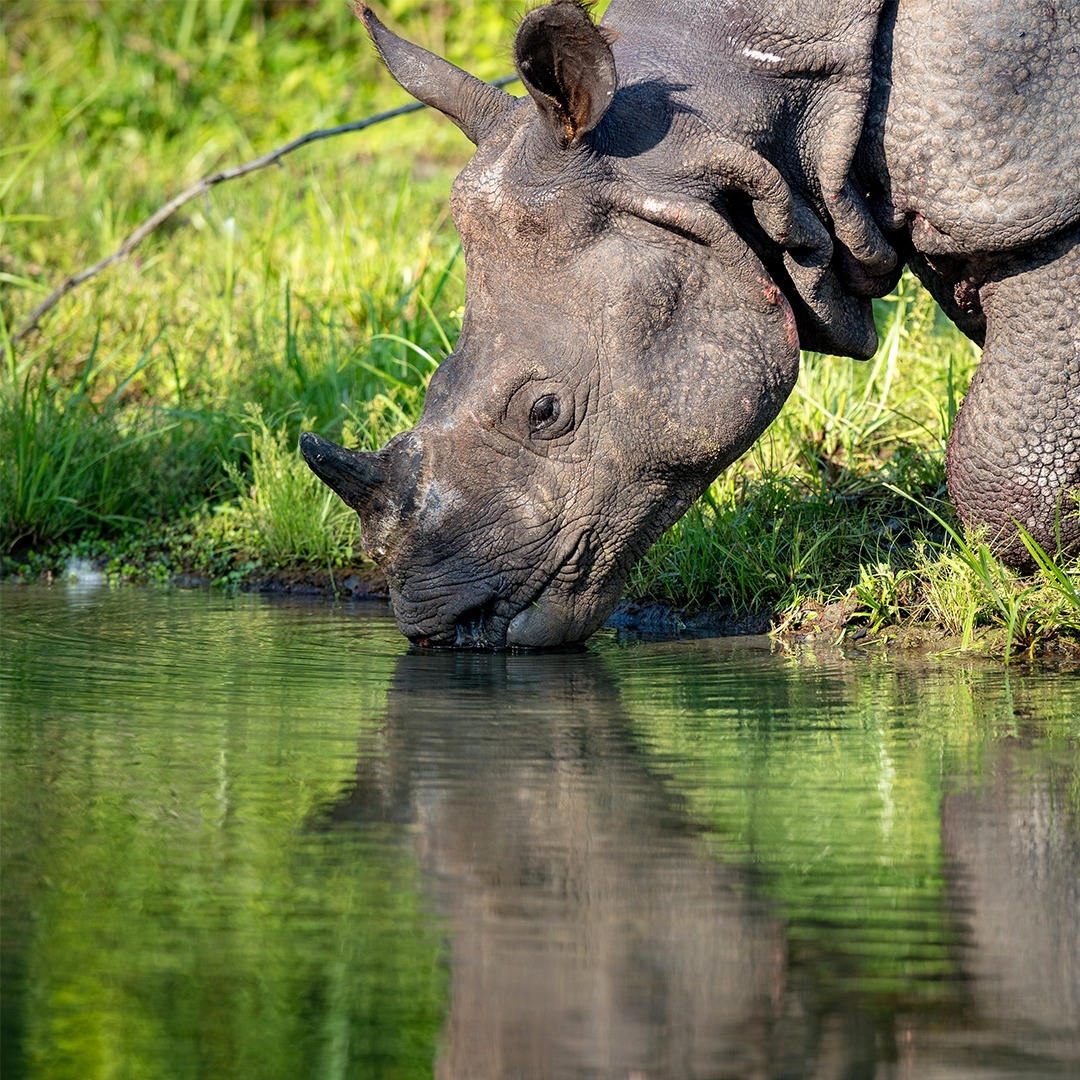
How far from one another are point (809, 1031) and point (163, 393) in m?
6.52

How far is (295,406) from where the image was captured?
767 cm

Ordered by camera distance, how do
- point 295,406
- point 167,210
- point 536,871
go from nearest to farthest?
1. point 536,871
2. point 295,406
3. point 167,210

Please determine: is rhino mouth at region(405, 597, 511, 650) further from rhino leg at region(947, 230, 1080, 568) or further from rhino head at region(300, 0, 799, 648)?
rhino leg at region(947, 230, 1080, 568)

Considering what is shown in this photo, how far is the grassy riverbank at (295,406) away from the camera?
6375mm

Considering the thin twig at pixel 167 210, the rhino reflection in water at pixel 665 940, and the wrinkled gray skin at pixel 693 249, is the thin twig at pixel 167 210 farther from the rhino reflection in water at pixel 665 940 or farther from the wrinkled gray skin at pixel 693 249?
the rhino reflection in water at pixel 665 940

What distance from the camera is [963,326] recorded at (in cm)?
567

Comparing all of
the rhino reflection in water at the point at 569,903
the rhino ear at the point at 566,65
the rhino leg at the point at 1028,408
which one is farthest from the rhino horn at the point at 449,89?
the rhino reflection in water at the point at 569,903

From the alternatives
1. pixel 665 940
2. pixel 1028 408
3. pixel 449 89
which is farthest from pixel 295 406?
pixel 665 940

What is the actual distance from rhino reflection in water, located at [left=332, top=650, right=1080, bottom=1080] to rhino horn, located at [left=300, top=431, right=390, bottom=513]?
3.84ft

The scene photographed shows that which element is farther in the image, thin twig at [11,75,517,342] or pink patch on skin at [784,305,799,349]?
thin twig at [11,75,517,342]

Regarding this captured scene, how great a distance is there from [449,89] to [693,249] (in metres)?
0.82

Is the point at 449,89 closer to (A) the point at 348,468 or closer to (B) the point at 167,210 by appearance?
(A) the point at 348,468

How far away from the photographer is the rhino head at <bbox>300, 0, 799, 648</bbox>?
16.2 feet

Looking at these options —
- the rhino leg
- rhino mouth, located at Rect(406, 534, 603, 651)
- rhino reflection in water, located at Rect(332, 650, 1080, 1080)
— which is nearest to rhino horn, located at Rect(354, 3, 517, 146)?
rhino mouth, located at Rect(406, 534, 603, 651)
